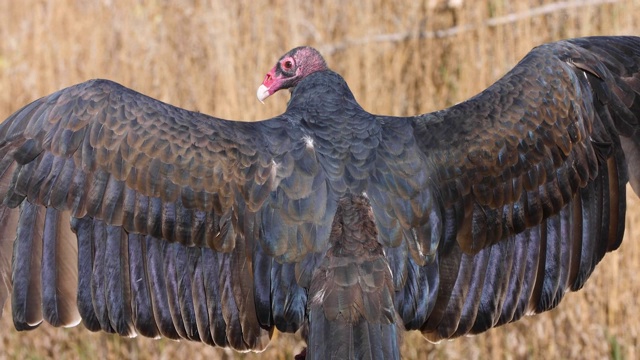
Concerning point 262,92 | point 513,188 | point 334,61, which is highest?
point 334,61

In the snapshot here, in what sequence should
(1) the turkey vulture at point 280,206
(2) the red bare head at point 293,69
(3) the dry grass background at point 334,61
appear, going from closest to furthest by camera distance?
(1) the turkey vulture at point 280,206 → (2) the red bare head at point 293,69 → (3) the dry grass background at point 334,61

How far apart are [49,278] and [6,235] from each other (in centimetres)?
23

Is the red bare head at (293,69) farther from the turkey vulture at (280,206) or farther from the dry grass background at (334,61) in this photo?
the dry grass background at (334,61)

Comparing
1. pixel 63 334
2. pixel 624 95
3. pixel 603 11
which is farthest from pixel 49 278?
pixel 603 11

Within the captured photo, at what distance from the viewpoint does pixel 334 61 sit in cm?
673

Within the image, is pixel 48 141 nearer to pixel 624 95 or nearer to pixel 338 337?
pixel 338 337

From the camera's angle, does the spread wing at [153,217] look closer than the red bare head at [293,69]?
Yes

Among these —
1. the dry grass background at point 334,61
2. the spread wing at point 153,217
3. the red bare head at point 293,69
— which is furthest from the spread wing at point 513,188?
the dry grass background at point 334,61

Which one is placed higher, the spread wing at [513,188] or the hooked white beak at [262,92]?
the hooked white beak at [262,92]

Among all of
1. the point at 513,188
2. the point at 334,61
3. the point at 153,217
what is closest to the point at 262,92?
the point at 153,217

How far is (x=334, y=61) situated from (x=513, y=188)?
3.03 metres

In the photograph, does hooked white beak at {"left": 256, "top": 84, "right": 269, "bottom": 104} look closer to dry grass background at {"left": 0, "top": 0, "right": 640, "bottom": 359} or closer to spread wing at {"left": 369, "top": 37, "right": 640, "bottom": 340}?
spread wing at {"left": 369, "top": 37, "right": 640, "bottom": 340}

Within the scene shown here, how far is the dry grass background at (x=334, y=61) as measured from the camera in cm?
548

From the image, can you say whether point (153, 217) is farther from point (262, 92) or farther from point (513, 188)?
point (513, 188)
